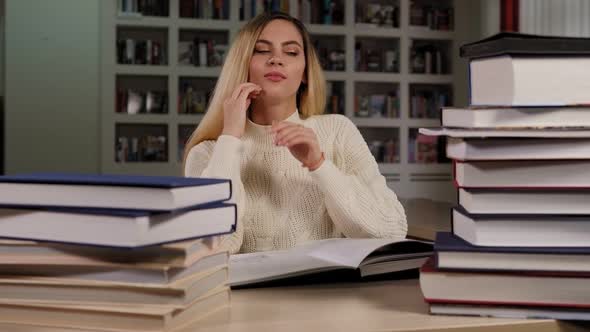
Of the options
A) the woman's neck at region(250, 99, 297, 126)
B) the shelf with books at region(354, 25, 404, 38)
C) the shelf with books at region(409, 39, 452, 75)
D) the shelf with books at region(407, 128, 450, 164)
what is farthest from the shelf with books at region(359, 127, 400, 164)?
the woman's neck at region(250, 99, 297, 126)

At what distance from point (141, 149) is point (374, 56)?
74.3 inches

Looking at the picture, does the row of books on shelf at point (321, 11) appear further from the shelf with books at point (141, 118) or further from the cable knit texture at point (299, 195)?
the cable knit texture at point (299, 195)

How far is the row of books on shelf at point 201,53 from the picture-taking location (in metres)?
5.84

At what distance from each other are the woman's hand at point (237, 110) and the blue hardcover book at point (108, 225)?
1003 mm

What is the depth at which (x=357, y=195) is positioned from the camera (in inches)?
75.1

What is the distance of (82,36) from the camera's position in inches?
220

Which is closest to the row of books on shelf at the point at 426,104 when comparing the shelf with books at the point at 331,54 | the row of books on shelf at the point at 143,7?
the shelf with books at the point at 331,54

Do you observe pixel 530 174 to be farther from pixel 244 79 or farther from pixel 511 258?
pixel 244 79

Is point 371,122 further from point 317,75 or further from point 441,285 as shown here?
point 441,285

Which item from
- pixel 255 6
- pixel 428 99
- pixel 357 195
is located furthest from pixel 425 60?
pixel 357 195

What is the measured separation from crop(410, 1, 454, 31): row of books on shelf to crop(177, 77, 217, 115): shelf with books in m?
1.62

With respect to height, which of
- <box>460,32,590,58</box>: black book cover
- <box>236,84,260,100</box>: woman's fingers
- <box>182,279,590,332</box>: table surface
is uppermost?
<box>236,84,260,100</box>: woman's fingers

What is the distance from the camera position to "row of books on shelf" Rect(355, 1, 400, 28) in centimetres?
616

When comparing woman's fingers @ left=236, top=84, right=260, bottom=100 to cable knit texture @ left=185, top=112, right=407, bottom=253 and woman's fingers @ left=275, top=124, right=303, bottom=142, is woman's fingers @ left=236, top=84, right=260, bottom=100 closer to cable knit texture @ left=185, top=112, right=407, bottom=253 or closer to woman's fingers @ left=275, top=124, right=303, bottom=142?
cable knit texture @ left=185, top=112, right=407, bottom=253
